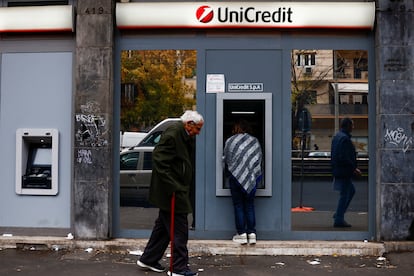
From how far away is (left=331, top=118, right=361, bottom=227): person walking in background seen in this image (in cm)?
777

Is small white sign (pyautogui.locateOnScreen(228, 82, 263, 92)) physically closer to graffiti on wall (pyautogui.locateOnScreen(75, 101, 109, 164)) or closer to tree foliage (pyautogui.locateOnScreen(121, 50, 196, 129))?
tree foliage (pyautogui.locateOnScreen(121, 50, 196, 129))

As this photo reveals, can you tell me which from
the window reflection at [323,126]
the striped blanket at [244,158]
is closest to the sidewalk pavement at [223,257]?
the window reflection at [323,126]

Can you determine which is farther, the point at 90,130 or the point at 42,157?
the point at 42,157

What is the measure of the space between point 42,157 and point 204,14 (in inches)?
121

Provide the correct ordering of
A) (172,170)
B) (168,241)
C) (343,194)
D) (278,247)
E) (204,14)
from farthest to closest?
1. (343,194)
2. (204,14)
3. (278,247)
4. (168,241)
5. (172,170)

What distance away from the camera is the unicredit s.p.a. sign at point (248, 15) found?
7.63 meters

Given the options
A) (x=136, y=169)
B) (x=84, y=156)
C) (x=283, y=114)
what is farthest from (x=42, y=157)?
(x=283, y=114)

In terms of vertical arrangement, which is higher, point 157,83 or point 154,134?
point 157,83

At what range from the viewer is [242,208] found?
24.6 feet

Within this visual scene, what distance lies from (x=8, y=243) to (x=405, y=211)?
5.33 m

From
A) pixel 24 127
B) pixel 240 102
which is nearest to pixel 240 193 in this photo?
pixel 240 102

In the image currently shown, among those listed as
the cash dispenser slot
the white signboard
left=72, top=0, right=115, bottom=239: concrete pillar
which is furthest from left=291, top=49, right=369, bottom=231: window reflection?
A: the cash dispenser slot

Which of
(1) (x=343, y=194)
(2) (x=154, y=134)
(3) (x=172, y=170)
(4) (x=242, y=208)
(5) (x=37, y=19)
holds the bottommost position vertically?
(4) (x=242, y=208)

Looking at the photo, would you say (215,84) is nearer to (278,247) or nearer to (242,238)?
(242,238)
